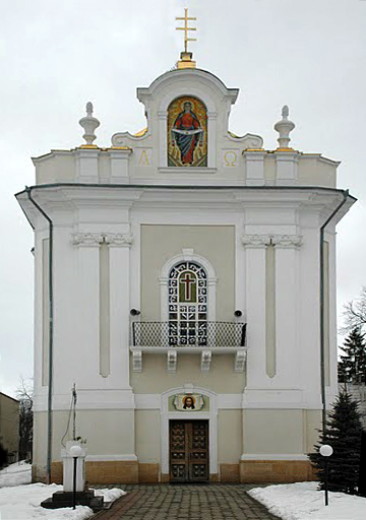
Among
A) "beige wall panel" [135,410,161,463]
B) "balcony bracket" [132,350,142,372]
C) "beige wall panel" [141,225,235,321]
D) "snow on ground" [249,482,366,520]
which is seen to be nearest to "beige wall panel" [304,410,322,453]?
"snow on ground" [249,482,366,520]

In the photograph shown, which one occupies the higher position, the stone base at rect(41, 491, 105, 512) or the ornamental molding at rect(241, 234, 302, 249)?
the ornamental molding at rect(241, 234, 302, 249)

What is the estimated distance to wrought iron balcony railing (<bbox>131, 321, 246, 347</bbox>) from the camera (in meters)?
26.0

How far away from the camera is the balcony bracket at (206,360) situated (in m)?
25.7

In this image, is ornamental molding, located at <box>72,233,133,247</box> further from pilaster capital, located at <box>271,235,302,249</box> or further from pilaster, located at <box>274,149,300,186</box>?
pilaster, located at <box>274,149,300,186</box>

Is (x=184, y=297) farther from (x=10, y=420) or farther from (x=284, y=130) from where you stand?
(x=10, y=420)

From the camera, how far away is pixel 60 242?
26.6 metres

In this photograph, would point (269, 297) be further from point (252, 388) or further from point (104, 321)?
point (104, 321)

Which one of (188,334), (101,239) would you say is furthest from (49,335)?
(188,334)

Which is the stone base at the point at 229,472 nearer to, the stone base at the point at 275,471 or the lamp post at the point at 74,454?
the stone base at the point at 275,471

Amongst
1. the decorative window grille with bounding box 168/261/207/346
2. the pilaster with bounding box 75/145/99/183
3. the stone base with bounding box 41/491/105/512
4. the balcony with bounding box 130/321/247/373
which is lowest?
the stone base with bounding box 41/491/105/512

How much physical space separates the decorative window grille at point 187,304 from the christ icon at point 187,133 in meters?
2.81

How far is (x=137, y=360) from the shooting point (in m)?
25.8

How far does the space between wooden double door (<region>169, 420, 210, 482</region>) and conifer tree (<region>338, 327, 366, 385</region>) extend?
88.7 ft

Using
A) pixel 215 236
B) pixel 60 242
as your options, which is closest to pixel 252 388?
pixel 215 236
